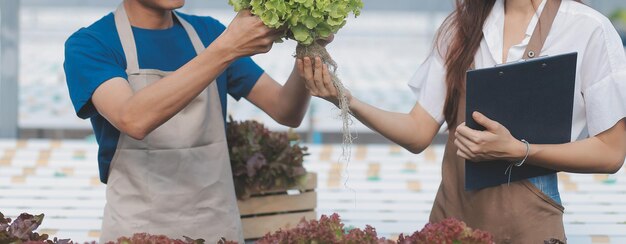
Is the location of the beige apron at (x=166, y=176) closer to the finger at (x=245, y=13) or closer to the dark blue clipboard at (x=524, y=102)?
the finger at (x=245, y=13)

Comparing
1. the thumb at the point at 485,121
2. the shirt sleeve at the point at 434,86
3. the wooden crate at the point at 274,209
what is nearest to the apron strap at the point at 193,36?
the shirt sleeve at the point at 434,86

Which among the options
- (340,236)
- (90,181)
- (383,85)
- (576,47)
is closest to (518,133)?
(576,47)

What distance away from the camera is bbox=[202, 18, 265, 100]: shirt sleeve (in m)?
3.38

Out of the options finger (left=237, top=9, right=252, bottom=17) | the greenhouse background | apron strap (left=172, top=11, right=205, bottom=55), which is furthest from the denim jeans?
apron strap (left=172, top=11, right=205, bottom=55)

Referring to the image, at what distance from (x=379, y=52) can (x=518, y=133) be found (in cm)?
1153

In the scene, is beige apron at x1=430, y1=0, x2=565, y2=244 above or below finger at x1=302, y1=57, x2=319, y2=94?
below

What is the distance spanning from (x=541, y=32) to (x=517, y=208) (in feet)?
1.68

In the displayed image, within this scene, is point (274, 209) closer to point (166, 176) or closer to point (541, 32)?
point (166, 176)

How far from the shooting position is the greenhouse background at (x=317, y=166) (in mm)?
5043

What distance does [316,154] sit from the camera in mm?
6695

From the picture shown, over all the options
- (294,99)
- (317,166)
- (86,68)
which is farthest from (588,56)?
(317,166)

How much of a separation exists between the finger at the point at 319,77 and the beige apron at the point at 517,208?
0.41 m

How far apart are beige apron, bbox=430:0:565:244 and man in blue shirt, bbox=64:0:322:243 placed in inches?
24.0

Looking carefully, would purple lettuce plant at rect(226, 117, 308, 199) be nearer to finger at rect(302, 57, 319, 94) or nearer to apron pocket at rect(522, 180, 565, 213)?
finger at rect(302, 57, 319, 94)
